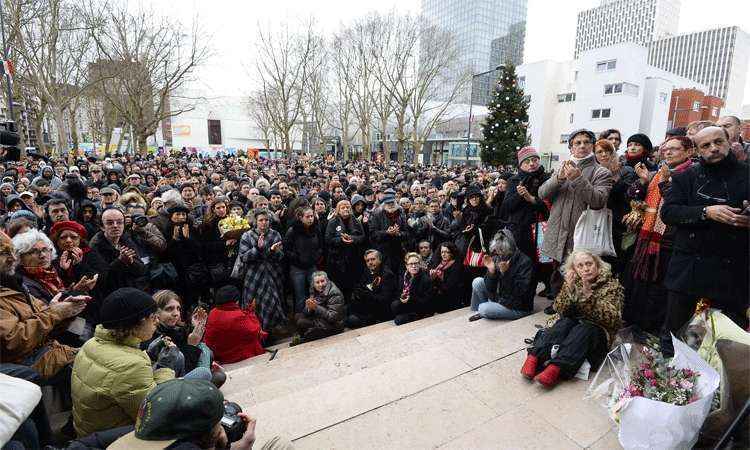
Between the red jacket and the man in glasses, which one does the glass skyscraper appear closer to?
the red jacket

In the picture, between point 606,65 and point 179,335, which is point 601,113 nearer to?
point 606,65

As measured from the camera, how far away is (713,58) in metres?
74.6

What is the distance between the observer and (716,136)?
249 centimetres

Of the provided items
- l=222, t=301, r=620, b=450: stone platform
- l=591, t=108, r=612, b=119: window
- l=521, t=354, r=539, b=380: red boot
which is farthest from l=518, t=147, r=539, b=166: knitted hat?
l=591, t=108, r=612, b=119: window

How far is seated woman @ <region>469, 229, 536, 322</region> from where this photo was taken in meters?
4.35

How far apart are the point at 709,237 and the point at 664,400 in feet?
3.75

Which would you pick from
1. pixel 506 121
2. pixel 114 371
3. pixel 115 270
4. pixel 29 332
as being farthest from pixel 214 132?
pixel 114 371

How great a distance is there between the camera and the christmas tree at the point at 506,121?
79.4 feet

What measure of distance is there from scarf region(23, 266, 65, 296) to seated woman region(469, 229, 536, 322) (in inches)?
162

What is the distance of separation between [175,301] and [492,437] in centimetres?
274

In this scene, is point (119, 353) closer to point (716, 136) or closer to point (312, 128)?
point (716, 136)

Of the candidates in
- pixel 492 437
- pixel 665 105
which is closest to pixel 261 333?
pixel 492 437

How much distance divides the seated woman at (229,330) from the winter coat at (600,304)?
3439 millimetres

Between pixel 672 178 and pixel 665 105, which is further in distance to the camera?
pixel 665 105
